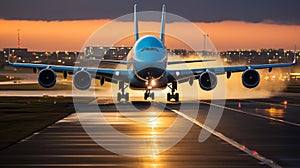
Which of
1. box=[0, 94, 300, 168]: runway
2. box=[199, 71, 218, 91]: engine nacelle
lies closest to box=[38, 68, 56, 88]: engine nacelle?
box=[199, 71, 218, 91]: engine nacelle

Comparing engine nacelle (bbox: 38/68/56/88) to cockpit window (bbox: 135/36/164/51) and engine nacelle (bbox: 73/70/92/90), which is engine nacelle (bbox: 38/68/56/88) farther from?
cockpit window (bbox: 135/36/164/51)

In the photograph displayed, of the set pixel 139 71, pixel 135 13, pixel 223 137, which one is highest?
pixel 135 13

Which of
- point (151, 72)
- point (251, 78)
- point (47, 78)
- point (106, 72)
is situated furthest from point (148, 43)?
point (251, 78)

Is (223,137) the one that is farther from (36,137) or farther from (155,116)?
(155,116)

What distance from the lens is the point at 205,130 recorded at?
102ft

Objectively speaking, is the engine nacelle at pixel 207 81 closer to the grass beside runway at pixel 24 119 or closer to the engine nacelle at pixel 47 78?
the engine nacelle at pixel 47 78

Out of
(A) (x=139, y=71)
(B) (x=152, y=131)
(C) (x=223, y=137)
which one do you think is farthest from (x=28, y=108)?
(C) (x=223, y=137)

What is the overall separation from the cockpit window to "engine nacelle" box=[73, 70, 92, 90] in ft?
17.9

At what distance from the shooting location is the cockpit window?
52.9 m

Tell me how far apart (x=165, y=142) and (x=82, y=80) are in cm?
3194

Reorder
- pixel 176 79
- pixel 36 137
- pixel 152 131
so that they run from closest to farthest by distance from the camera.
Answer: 1. pixel 36 137
2. pixel 152 131
3. pixel 176 79

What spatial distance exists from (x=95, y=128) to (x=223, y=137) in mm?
6794

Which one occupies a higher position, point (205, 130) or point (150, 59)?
point (150, 59)

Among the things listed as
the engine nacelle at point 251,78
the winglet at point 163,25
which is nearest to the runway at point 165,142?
the engine nacelle at point 251,78
